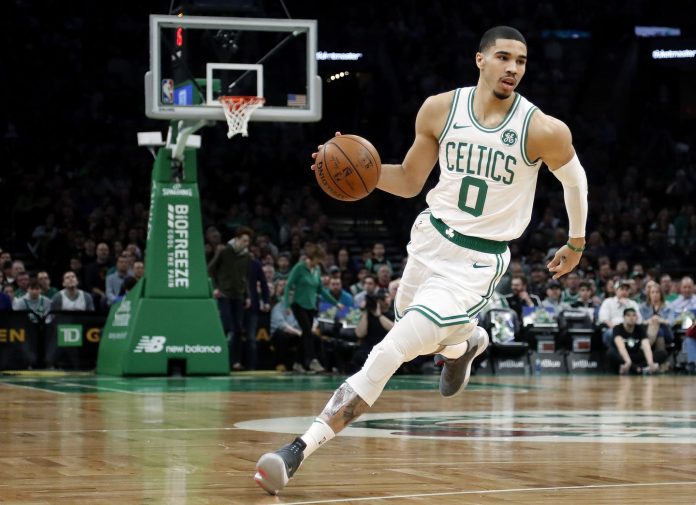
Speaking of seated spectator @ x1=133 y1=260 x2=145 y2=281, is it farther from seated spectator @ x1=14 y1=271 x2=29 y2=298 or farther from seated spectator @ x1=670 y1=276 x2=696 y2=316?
seated spectator @ x1=670 y1=276 x2=696 y2=316

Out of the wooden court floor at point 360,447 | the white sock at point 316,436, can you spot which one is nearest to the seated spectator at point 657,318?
the wooden court floor at point 360,447

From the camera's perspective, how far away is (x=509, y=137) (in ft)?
20.0

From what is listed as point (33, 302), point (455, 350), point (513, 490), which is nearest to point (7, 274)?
point (33, 302)

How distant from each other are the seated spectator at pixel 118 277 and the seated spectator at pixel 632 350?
7019mm

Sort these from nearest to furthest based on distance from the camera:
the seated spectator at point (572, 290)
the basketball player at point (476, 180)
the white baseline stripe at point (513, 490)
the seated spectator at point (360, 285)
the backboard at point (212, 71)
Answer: the white baseline stripe at point (513, 490), the basketball player at point (476, 180), the backboard at point (212, 71), the seated spectator at point (360, 285), the seated spectator at point (572, 290)

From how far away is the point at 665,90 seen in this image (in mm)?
30625

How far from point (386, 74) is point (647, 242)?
7.85 metres

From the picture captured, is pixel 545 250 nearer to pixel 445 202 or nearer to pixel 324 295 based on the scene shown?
pixel 324 295

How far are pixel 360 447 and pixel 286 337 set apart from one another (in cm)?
1085

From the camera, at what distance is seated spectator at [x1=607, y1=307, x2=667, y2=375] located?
59.6 ft

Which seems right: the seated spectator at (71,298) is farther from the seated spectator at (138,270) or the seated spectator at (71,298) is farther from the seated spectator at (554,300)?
the seated spectator at (554,300)

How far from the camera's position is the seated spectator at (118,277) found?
17.7 meters

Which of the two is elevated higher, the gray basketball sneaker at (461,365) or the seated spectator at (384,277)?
the seated spectator at (384,277)

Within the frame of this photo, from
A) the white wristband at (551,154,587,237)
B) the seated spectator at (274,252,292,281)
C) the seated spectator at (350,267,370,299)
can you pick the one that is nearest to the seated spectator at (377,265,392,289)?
the seated spectator at (350,267,370,299)
